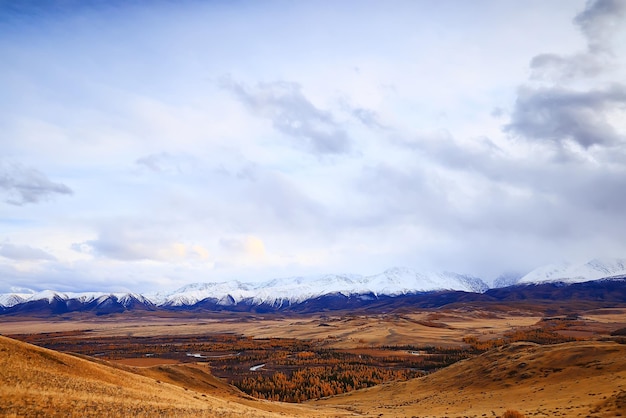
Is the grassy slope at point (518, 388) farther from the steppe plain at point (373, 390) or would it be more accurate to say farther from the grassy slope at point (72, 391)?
the grassy slope at point (72, 391)

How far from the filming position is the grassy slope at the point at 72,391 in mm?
15383

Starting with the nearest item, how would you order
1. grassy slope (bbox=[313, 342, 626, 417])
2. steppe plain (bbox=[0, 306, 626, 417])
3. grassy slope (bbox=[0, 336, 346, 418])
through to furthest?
grassy slope (bbox=[0, 336, 346, 418])
steppe plain (bbox=[0, 306, 626, 417])
grassy slope (bbox=[313, 342, 626, 417])

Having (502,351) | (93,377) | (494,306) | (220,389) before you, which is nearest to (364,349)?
(502,351)

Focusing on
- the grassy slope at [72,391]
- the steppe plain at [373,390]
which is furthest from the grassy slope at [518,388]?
the grassy slope at [72,391]

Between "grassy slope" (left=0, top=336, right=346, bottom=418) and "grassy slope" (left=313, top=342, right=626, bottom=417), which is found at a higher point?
"grassy slope" (left=0, top=336, right=346, bottom=418)

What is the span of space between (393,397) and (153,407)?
22.4 m

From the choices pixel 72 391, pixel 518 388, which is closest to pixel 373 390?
pixel 518 388

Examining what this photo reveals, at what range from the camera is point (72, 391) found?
59.2 feet

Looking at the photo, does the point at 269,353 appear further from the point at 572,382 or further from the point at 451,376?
the point at 572,382

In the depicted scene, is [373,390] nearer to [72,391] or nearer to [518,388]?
[518,388]

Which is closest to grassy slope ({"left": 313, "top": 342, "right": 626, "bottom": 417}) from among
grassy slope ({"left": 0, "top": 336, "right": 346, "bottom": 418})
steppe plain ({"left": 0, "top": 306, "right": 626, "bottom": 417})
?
steppe plain ({"left": 0, "top": 306, "right": 626, "bottom": 417})

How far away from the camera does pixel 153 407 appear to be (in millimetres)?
18422

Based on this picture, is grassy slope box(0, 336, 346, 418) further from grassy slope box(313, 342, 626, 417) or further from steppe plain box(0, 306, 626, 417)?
grassy slope box(313, 342, 626, 417)

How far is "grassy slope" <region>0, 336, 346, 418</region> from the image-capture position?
1538cm
